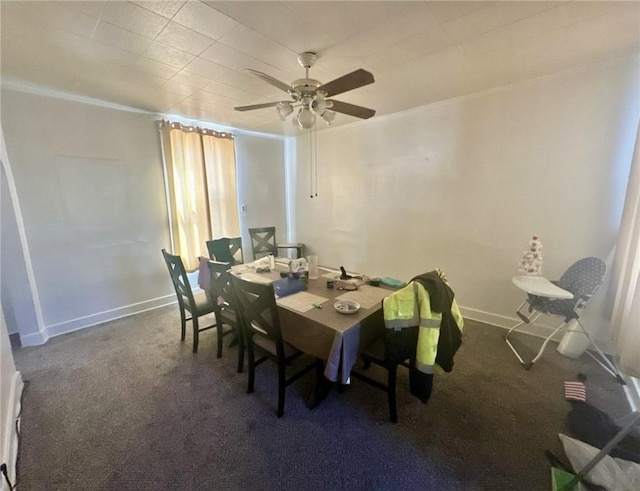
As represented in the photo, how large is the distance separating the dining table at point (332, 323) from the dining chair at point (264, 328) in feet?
0.35

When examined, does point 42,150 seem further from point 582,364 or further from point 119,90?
point 582,364

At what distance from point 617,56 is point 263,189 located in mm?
4383

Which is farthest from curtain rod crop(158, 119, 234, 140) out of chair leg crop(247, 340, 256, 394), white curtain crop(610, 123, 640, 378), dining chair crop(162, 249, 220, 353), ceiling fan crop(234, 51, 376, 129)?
white curtain crop(610, 123, 640, 378)

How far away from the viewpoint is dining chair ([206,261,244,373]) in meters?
2.28

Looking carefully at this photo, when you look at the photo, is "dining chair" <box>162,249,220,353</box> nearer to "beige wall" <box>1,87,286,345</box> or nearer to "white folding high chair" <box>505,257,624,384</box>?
"beige wall" <box>1,87,286,345</box>

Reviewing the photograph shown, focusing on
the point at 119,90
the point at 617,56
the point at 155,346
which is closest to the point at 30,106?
the point at 119,90

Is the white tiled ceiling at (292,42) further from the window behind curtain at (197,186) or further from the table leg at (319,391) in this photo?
the table leg at (319,391)

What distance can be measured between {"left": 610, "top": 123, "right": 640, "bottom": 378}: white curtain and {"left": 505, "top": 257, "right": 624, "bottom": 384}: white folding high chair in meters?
0.15

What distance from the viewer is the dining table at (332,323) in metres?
1.56

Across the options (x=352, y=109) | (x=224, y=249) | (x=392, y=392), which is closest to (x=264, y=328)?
(x=392, y=392)

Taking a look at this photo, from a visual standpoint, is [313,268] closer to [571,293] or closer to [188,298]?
[188,298]

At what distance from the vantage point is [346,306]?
5.97 feet

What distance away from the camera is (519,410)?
1859mm

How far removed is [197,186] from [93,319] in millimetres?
2119
